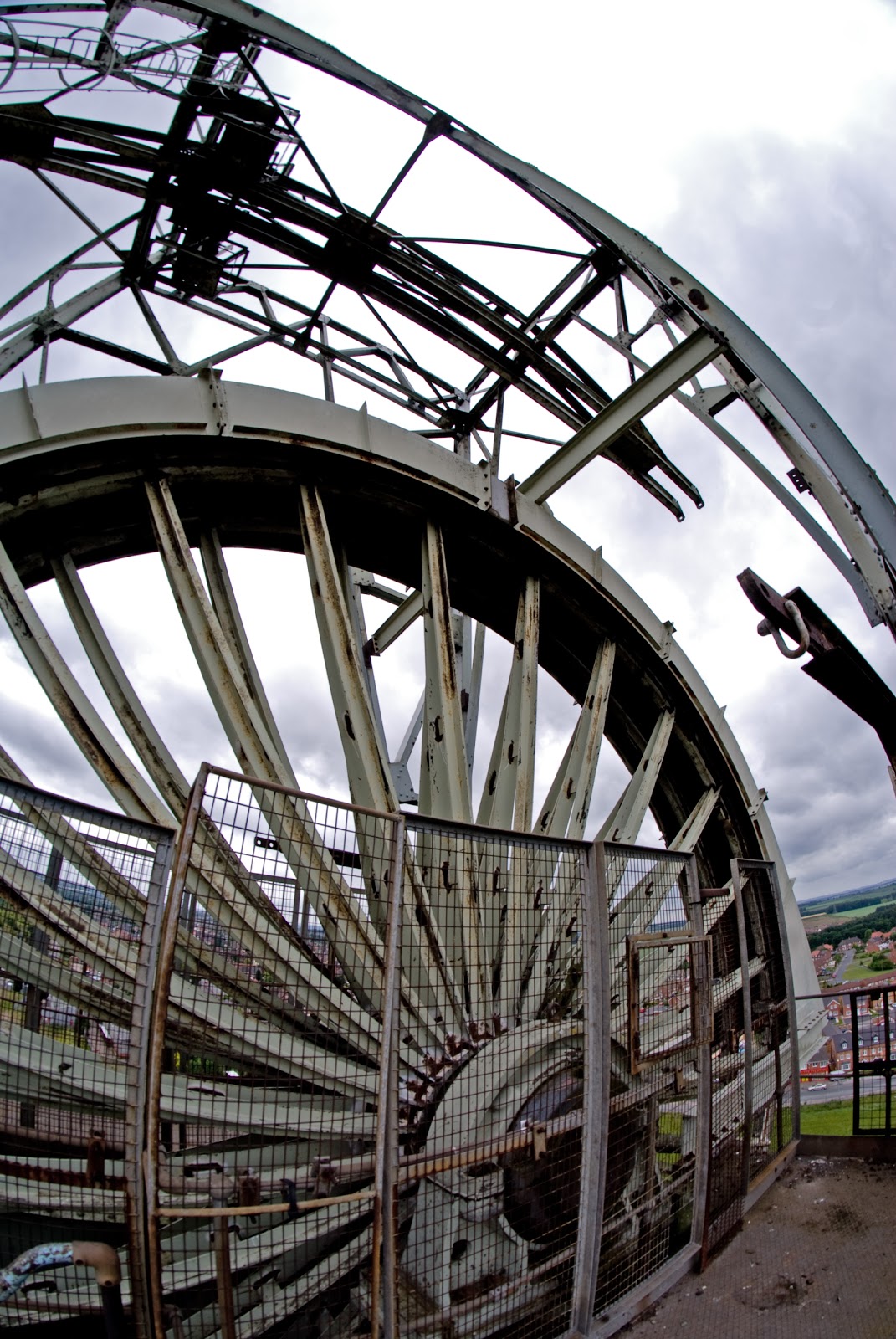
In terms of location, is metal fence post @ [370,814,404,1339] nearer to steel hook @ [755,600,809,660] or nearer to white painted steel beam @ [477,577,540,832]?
steel hook @ [755,600,809,660]

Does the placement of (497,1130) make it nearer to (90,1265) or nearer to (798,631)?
(90,1265)

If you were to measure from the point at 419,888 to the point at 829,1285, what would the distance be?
314 centimetres

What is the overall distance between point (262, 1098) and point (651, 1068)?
2164 mm

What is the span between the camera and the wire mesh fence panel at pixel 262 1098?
2756 mm

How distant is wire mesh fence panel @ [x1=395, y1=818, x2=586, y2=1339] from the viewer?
131 inches

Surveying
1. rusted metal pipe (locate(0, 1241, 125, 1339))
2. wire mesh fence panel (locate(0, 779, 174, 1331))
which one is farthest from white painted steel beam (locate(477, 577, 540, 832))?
rusted metal pipe (locate(0, 1241, 125, 1339))

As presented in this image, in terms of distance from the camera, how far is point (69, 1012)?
3139 millimetres

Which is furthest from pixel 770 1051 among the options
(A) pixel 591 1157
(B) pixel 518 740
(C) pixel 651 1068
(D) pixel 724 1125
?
(A) pixel 591 1157

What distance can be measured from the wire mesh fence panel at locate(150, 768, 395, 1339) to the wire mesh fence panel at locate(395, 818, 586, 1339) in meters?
0.27

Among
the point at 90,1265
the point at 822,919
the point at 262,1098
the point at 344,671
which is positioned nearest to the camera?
the point at 90,1265

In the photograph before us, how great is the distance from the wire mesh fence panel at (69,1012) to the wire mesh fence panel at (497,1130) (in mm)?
1084

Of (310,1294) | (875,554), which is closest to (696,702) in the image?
(875,554)

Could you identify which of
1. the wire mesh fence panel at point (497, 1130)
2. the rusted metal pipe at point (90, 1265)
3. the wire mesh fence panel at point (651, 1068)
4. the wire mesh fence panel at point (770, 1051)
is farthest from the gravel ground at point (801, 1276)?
the rusted metal pipe at point (90, 1265)

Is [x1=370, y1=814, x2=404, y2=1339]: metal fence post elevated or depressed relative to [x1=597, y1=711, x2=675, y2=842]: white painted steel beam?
depressed
